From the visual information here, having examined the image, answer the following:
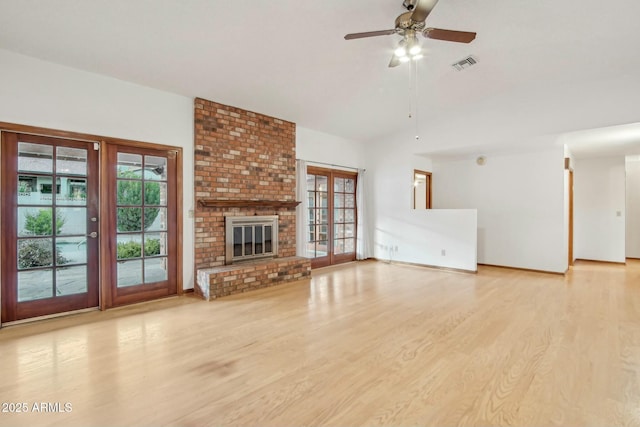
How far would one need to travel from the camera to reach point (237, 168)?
5.03 meters

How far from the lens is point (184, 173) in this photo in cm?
452

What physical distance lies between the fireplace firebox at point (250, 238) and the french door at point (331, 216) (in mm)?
1148

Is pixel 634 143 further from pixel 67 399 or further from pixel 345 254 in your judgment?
A: pixel 67 399

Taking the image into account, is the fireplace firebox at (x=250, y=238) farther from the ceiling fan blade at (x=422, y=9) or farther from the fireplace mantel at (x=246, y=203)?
the ceiling fan blade at (x=422, y=9)

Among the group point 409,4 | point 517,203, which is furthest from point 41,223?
point 517,203

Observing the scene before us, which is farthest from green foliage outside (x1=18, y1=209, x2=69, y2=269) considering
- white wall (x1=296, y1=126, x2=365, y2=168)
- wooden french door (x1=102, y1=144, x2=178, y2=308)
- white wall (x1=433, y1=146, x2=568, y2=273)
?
white wall (x1=433, y1=146, x2=568, y2=273)

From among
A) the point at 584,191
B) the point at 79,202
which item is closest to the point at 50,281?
the point at 79,202

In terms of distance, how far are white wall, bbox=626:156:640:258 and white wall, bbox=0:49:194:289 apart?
9467mm

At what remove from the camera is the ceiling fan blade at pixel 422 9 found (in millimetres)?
2432

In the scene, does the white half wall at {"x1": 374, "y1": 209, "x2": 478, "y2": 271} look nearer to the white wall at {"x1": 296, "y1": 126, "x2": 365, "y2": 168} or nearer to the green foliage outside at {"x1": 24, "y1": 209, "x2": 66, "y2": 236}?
the white wall at {"x1": 296, "y1": 126, "x2": 365, "y2": 168}

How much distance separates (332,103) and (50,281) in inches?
174

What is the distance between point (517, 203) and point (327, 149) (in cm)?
396

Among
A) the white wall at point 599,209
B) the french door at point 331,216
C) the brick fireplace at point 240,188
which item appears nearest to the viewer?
the brick fireplace at point 240,188

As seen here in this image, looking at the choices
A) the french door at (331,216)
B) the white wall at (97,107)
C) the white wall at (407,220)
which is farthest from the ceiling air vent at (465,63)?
the white wall at (97,107)
